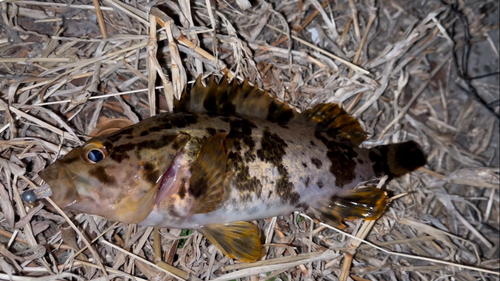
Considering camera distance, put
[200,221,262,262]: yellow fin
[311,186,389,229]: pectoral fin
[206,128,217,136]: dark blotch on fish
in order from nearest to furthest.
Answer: [206,128,217,136]: dark blotch on fish, [200,221,262,262]: yellow fin, [311,186,389,229]: pectoral fin

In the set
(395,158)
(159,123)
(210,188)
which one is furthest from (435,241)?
(159,123)

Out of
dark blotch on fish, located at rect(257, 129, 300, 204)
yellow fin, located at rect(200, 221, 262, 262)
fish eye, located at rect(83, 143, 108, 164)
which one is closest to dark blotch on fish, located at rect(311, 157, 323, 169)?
dark blotch on fish, located at rect(257, 129, 300, 204)

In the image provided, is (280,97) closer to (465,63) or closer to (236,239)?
(236,239)

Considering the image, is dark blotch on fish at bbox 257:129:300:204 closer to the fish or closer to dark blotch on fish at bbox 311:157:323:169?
the fish

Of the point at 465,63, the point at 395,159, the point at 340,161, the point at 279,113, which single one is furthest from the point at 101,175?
the point at 465,63

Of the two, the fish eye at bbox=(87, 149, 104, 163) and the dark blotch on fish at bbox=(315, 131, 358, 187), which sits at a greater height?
the dark blotch on fish at bbox=(315, 131, 358, 187)
